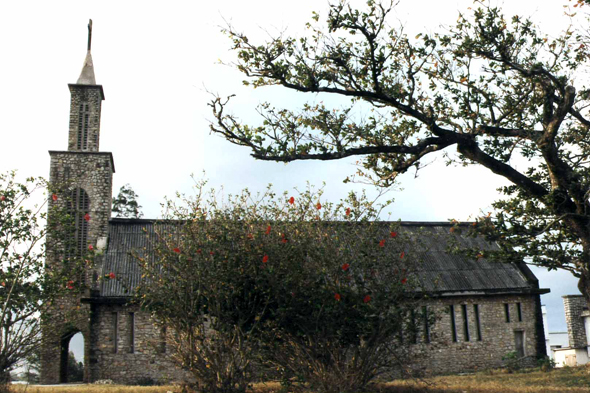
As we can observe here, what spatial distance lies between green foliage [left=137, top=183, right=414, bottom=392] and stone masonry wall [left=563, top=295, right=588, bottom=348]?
753 inches

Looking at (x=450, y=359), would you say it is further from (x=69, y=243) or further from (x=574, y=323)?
(x=69, y=243)

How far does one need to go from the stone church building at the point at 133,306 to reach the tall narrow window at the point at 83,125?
0.05m

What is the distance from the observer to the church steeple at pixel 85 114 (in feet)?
101

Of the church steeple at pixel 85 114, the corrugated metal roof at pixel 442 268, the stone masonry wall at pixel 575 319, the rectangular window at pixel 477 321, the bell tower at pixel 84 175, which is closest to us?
the corrugated metal roof at pixel 442 268

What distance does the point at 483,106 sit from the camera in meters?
13.9

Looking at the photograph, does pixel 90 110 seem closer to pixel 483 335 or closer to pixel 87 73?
pixel 87 73

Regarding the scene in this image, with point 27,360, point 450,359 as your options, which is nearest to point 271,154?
point 27,360

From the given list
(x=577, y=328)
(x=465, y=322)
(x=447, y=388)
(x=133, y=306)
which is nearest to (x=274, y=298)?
(x=447, y=388)

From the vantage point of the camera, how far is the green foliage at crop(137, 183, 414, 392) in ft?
38.2

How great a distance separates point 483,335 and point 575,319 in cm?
584

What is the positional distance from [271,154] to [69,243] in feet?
18.6

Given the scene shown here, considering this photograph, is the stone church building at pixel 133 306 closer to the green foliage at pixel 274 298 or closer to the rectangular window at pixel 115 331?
the rectangular window at pixel 115 331

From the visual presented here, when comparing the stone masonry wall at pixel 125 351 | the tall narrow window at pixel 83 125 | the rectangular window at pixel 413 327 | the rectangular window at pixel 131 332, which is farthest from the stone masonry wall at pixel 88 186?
the rectangular window at pixel 413 327

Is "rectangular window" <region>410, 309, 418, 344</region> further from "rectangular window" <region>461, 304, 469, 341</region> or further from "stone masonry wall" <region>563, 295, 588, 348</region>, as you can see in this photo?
"stone masonry wall" <region>563, 295, 588, 348</region>
